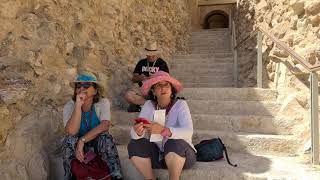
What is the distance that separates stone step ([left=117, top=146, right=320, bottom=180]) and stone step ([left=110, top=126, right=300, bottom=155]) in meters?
0.11

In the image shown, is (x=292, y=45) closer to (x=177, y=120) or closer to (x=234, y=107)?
(x=234, y=107)

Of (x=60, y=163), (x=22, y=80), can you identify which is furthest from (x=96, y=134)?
(x=22, y=80)

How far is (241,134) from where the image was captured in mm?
3352

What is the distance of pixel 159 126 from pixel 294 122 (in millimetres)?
1692

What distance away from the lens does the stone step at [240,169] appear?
2.53m

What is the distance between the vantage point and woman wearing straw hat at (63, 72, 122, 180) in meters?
2.71

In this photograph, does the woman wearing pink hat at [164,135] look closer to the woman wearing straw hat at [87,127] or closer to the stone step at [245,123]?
the woman wearing straw hat at [87,127]

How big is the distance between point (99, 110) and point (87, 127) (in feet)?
0.59

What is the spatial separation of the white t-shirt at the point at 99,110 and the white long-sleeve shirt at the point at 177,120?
372mm

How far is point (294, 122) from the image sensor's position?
3.36 meters

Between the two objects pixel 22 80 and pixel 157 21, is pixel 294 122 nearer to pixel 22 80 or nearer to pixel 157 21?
pixel 22 80

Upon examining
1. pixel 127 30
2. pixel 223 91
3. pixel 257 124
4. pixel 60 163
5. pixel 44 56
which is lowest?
pixel 60 163

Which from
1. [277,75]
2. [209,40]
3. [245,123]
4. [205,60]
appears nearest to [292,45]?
[277,75]

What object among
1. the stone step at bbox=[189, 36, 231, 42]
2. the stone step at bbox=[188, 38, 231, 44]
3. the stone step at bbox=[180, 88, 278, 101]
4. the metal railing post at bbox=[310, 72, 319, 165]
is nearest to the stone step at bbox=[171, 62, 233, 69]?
the stone step at bbox=[180, 88, 278, 101]
